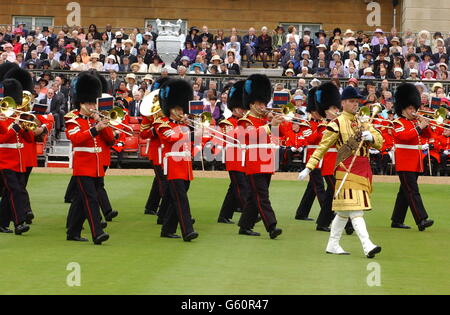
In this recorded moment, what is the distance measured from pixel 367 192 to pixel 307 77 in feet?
44.5

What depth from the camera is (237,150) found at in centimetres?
1389

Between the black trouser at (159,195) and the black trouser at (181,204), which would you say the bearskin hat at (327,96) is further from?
the black trouser at (181,204)

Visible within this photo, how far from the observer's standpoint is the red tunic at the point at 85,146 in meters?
12.2

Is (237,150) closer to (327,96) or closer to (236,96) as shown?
(236,96)

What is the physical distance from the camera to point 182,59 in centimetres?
2617

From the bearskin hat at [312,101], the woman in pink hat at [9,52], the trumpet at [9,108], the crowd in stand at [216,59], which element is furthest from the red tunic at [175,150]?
the woman in pink hat at [9,52]

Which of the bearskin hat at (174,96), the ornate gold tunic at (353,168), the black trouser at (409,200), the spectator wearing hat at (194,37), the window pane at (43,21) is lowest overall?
the black trouser at (409,200)

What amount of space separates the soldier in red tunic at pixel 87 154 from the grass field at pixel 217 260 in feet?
0.80

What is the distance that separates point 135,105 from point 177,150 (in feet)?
35.4

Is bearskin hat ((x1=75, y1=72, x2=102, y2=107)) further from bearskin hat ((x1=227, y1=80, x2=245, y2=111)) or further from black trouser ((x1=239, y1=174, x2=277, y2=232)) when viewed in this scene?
bearskin hat ((x1=227, y1=80, x2=245, y2=111))

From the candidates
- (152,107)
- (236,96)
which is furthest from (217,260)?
(236,96)
